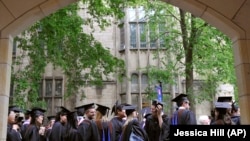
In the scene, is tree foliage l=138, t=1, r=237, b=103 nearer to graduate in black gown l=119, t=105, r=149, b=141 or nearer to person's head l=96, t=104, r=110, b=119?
person's head l=96, t=104, r=110, b=119

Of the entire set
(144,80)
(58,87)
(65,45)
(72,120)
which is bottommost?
(72,120)

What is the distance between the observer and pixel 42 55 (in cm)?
1197

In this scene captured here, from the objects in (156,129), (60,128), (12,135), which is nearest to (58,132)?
(60,128)

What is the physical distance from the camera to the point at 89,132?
21.3ft

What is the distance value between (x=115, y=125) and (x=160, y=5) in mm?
7728

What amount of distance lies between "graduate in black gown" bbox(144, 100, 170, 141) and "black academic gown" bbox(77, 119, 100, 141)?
1.22m

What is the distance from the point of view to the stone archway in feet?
13.4

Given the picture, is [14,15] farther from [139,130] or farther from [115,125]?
[115,125]

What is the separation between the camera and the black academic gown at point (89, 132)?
6.49 metres

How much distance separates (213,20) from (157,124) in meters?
3.25

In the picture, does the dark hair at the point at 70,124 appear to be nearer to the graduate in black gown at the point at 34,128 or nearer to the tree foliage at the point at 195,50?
the graduate in black gown at the point at 34,128

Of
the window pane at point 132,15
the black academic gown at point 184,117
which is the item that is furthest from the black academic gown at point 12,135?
the window pane at point 132,15

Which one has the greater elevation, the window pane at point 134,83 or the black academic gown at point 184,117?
the window pane at point 134,83

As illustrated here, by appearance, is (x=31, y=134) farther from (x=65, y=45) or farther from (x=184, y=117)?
(x=65, y=45)
